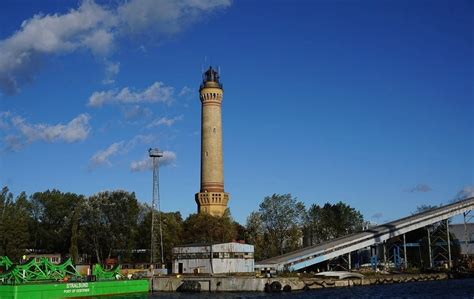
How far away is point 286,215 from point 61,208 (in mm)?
45255

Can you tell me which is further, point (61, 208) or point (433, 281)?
point (61, 208)

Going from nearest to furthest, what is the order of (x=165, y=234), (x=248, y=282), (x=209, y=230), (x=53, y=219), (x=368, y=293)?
(x=368, y=293) → (x=248, y=282) → (x=165, y=234) → (x=209, y=230) → (x=53, y=219)

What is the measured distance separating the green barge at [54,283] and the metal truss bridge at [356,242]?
2072 centimetres

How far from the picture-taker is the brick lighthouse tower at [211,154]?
4606 inches

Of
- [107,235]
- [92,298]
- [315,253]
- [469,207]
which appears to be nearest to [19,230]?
[107,235]

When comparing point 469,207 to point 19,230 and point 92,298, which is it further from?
point 19,230

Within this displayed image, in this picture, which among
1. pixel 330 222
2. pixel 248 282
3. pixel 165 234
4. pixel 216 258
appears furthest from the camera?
pixel 330 222

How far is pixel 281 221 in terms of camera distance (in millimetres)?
109312

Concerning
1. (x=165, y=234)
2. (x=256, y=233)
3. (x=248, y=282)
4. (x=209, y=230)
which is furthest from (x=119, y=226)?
(x=248, y=282)

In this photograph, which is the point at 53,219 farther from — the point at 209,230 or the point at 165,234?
the point at 209,230

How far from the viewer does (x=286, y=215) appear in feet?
357

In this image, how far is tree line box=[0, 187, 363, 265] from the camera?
9950 cm

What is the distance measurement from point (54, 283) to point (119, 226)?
132 feet

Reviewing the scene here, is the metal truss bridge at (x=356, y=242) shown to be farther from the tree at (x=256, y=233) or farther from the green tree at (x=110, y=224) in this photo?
the green tree at (x=110, y=224)
